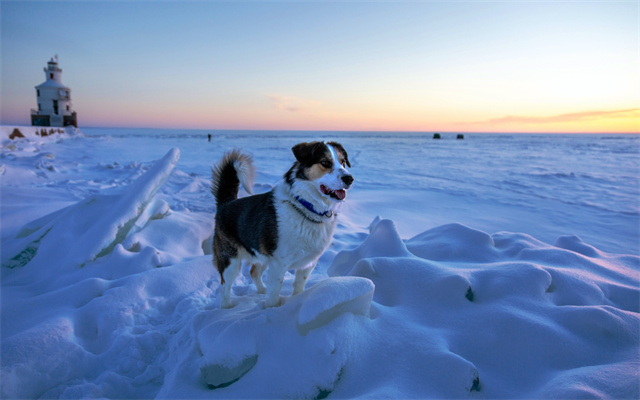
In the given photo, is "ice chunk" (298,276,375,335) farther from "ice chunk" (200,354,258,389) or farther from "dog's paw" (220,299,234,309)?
"dog's paw" (220,299,234,309)

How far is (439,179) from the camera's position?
13023 millimetres

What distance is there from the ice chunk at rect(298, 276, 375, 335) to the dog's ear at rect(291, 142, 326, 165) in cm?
107

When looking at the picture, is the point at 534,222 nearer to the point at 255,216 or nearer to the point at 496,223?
the point at 496,223

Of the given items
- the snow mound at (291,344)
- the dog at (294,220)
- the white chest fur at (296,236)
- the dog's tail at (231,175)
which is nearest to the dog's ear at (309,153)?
the dog at (294,220)

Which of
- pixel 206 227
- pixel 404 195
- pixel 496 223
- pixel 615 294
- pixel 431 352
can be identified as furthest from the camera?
pixel 404 195

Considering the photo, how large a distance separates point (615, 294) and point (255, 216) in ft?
11.4

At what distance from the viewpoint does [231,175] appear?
3.37 metres

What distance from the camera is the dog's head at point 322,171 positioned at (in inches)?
97.0

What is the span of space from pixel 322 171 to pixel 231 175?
1.30 metres

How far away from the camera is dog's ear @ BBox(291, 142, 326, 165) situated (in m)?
2.64

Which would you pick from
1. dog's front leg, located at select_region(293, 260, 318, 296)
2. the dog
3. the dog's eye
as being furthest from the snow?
the dog's eye

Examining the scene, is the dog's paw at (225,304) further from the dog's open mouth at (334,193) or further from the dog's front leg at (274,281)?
the dog's open mouth at (334,193)

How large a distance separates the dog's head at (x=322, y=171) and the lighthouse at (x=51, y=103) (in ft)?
202

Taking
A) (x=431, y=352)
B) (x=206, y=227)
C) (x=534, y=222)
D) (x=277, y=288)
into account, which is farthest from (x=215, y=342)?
(x=534, y=222)
